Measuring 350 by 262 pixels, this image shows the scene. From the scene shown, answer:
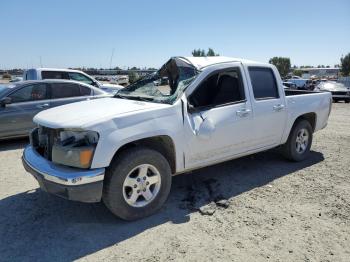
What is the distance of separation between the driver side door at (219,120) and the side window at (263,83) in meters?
0.26

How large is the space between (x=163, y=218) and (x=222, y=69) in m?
2.24

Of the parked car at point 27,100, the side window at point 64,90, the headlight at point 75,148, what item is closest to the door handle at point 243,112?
the headlight at point 75,148

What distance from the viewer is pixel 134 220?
154 inches

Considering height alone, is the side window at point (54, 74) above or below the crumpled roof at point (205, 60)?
below

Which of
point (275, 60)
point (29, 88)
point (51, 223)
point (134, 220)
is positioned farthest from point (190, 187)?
point (275, 60)

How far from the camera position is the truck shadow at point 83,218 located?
335 cm

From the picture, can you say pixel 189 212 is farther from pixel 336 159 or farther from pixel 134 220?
pixel 336 159

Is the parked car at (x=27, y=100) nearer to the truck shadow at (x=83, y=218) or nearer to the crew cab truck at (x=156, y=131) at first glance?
the truck shadow at (x=83, y=218)

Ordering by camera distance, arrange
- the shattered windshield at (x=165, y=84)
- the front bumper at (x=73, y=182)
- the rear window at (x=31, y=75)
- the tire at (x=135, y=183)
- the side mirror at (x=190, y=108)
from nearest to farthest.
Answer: the front bumper at (x=73, y=182) → the tire at (x=135, y=183) → the side mirror at (x=190, y=108) → the shattered windshield at (x=165, y=84) → the rear window at (x=31, y=75)

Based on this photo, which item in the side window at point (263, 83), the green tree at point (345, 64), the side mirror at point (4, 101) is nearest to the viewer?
the side window at point (263, 83)

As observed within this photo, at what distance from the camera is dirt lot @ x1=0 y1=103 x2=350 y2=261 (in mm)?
3289

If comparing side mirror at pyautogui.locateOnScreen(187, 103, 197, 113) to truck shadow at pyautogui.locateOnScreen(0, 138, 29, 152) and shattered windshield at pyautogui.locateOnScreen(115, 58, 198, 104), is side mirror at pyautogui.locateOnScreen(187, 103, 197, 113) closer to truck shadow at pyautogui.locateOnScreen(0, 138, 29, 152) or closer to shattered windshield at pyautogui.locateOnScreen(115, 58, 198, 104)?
shattered windshield at pyautogui.locateOnScreen(115, 58, 198, 104)

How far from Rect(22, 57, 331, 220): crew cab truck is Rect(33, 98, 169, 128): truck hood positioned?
12mm

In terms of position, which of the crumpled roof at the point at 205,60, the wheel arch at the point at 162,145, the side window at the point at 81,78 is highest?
the crumpled roof at the point at 205,60
